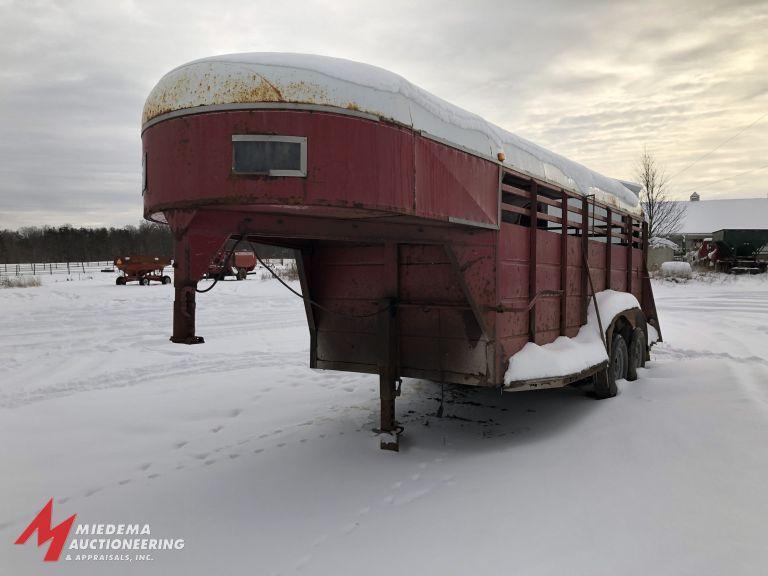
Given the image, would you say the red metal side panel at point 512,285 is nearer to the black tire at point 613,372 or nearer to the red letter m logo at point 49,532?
the black tire at point 613,372

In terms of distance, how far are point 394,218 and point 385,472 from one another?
197 cm

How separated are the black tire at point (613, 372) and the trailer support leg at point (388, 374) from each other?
2460 millimetres

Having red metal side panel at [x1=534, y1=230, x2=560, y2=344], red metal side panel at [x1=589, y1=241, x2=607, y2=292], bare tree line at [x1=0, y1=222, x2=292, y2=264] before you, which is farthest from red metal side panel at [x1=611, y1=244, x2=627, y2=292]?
bare tree line at [x1=0, y1=222, x2=292, y2=264]

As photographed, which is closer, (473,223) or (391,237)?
(391,237)

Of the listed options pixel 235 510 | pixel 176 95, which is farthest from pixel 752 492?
pixel 176 95

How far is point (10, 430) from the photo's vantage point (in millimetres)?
5309

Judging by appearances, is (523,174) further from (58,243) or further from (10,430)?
(58,243)

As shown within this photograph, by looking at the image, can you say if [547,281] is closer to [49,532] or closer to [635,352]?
[635,352]

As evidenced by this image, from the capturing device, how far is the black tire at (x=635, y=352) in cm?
696

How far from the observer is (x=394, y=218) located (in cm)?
375

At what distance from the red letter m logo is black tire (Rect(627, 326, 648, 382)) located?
6.22m

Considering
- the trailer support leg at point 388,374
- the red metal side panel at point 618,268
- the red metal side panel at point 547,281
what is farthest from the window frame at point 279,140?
the red metal side panel at point 618,268

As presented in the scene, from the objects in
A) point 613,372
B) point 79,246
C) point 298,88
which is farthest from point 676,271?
point 79,246

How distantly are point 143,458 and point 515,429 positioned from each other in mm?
3400
